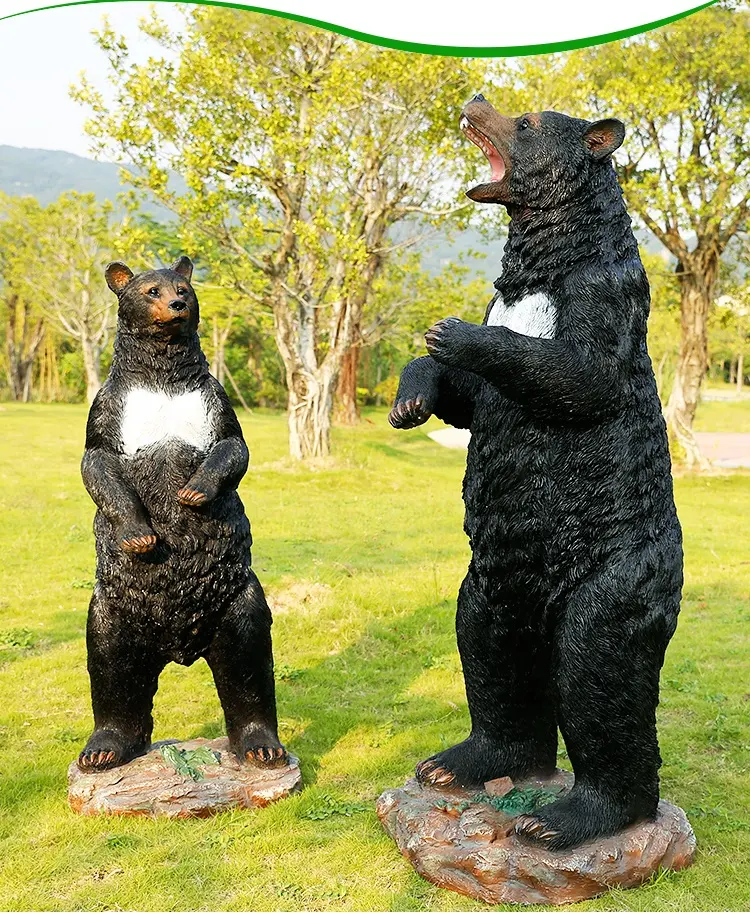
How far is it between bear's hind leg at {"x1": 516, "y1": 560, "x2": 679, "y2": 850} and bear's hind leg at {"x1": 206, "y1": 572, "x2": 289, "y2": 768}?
1172 mm

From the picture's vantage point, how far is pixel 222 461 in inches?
134

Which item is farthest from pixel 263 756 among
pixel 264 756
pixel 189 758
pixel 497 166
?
pixel 497 166

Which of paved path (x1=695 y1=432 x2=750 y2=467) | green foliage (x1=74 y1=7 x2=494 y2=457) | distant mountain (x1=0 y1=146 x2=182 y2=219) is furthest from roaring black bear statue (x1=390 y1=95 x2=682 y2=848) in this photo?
distant mountain (x1=0 y1=146 x2=182 y2=219)

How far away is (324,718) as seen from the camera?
4582mm

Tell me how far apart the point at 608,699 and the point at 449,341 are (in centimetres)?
120

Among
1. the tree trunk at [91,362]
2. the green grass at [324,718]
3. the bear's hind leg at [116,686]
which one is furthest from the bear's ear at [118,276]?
the tree trunk at [91,362]

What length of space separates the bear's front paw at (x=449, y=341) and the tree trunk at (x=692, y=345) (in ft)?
39.4

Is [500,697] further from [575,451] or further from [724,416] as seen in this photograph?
[724,416]

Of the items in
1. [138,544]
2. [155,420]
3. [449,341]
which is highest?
[449,341]

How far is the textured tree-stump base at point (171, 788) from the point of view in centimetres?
350

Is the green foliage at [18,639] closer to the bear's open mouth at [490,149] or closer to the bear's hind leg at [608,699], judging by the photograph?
the bear's hind leg at [608,699]

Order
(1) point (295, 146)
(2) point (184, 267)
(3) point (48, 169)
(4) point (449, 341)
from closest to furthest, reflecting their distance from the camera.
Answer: (4) point (449, 341) → (2) point (184, 267) → (1) point (295, 146) → (3) point (48, 169)

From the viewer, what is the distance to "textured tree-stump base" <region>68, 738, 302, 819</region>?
3.50 metres

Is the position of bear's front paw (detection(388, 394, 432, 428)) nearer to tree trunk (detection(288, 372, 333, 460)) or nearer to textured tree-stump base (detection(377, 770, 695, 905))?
textured tree-stump base (detection(377, 770, 695, 905))
